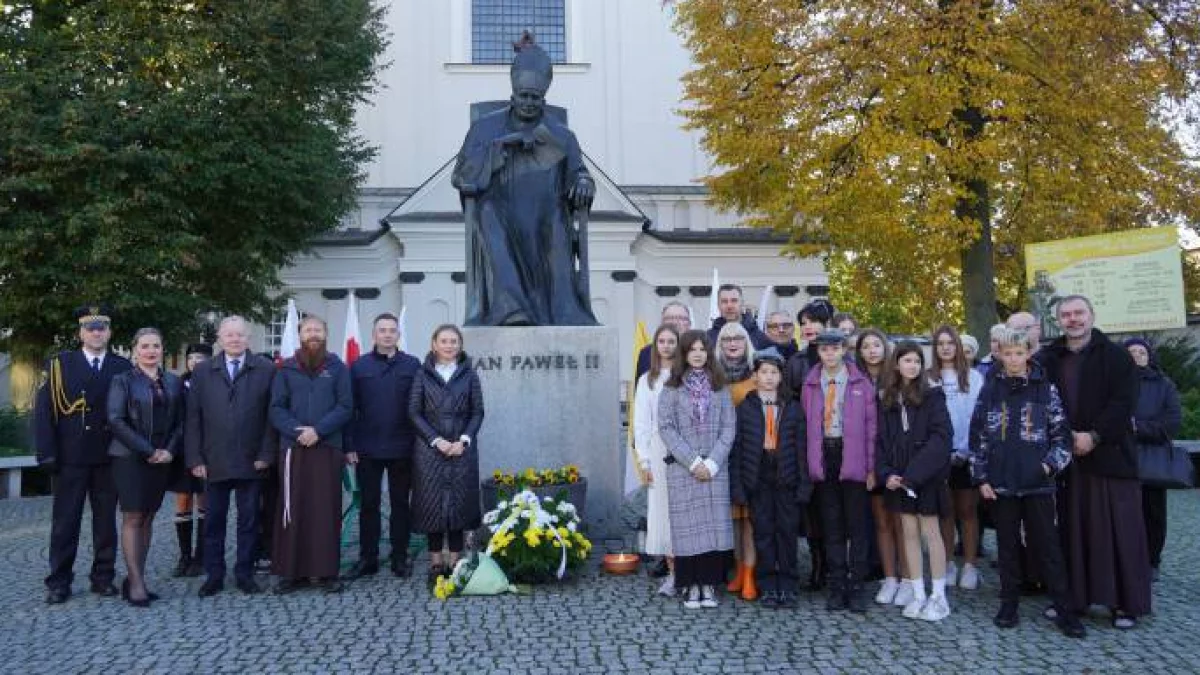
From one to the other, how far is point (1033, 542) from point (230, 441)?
17.0 feet

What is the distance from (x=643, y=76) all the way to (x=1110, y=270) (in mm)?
19501

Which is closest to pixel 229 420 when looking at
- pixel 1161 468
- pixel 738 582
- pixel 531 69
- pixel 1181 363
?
pixel 738 582

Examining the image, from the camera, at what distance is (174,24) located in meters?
14.8

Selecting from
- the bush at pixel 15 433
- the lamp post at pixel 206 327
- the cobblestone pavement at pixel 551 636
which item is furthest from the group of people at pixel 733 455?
the lamp post at pixel 206 327

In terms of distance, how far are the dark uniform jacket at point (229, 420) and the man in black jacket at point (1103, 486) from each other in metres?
5.15

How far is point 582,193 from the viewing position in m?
7.78

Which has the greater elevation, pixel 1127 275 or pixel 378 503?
pixel 1127 275

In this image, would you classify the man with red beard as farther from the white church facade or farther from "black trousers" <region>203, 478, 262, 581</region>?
the white church facade

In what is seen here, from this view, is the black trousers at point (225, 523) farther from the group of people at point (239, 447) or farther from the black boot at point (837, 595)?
the black boot at point (837, 595)

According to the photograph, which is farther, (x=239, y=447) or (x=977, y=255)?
(x=977, y=255)

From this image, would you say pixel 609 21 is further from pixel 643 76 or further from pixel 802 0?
pixel 802 0

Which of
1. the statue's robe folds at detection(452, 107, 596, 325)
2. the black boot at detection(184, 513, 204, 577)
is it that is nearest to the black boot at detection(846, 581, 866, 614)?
the statue's robe folds at detection(452, 107, 596, 325)

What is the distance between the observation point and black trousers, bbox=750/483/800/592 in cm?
573

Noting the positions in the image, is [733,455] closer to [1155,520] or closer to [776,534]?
[776,534]
